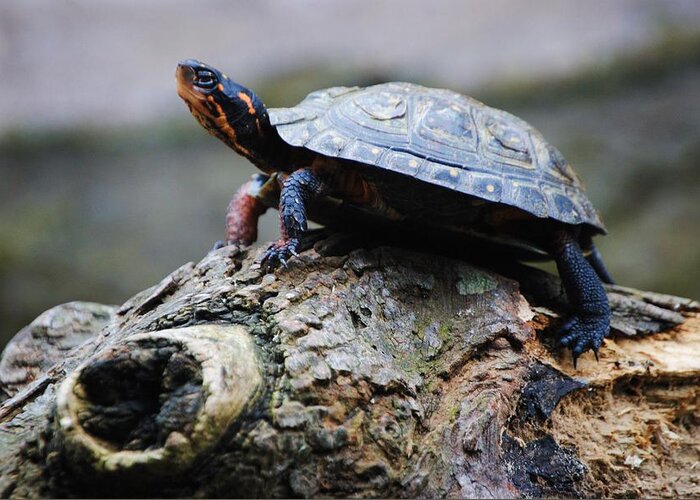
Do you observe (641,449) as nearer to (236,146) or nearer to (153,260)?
(236,146)

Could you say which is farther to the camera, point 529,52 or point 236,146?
point 529,52

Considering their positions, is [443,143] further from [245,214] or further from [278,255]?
[245,214]

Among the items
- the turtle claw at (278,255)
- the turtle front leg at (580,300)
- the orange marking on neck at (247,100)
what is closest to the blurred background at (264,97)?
the orange marking on neck at (247,100)

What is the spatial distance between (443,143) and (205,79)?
30.6 inches

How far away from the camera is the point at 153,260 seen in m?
4.06

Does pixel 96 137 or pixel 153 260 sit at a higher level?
pixel 96 137

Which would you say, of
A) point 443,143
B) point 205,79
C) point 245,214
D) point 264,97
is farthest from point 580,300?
point 264,97

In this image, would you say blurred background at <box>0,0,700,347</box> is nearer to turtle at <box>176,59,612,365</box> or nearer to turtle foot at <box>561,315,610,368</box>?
turtle at <box>176,59,612,365</box>

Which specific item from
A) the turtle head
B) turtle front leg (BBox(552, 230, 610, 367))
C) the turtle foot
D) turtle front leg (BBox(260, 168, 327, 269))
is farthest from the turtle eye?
the turtle foot

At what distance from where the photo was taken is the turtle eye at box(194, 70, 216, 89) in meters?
1.62

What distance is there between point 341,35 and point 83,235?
8.35 feet

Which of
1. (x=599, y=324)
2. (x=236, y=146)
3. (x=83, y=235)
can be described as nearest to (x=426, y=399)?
(x=599, y=324)

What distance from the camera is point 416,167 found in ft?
5.27

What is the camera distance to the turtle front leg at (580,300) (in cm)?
159
